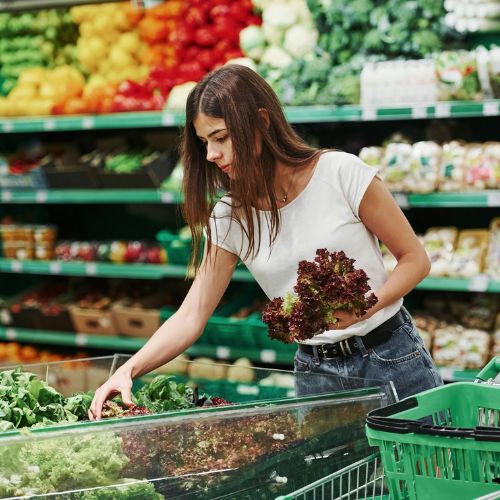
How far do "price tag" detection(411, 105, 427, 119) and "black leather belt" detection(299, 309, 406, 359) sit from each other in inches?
73.8

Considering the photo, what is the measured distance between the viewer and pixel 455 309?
4.48 metres

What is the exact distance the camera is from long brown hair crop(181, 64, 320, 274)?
2145mm

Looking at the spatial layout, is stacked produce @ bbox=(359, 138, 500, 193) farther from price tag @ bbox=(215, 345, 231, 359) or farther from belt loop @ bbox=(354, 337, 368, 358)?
belt loop @ bbox=(354, 337, 368, 358)

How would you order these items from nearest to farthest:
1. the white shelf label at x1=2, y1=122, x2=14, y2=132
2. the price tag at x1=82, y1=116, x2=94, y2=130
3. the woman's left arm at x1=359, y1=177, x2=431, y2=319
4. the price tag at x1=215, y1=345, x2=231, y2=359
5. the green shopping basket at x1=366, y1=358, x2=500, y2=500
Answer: the green shopping basket at x1=366, y1=358, x2=500, y2=500 < the woman's left arm at x1=359, y1=177, x2=431, y2=319 < the price tag at x1=215, y1=345, x2=231, y2=359 < the price tag at x1=82, y1=116, x2=94, y2=130 < the white shelf label at x1=2, y1=122, x2=14, y2=132

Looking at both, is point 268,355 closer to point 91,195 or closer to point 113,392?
point 91,195

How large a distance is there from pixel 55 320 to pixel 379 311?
3.34 m

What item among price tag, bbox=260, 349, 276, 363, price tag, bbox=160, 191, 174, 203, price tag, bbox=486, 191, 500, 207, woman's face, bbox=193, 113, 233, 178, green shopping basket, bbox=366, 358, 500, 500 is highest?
price tag, bbox=160, 191, 174, 203

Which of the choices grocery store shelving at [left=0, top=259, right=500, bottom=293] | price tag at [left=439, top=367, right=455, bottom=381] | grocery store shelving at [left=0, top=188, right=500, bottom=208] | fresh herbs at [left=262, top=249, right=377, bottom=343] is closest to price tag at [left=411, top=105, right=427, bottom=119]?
grocery store shelving at [left=0, top=188, right=500, bottom=208]

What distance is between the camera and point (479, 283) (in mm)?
4094

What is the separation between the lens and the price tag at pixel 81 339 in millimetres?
5242

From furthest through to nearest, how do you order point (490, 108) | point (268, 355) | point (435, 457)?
point (268, 355) → point (490, 108) → point (435, 457)

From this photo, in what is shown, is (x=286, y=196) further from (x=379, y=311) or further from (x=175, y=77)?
(x=175, y=77)

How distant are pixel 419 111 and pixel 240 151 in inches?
83.4

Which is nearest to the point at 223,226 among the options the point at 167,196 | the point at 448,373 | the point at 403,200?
the point at 403,200
